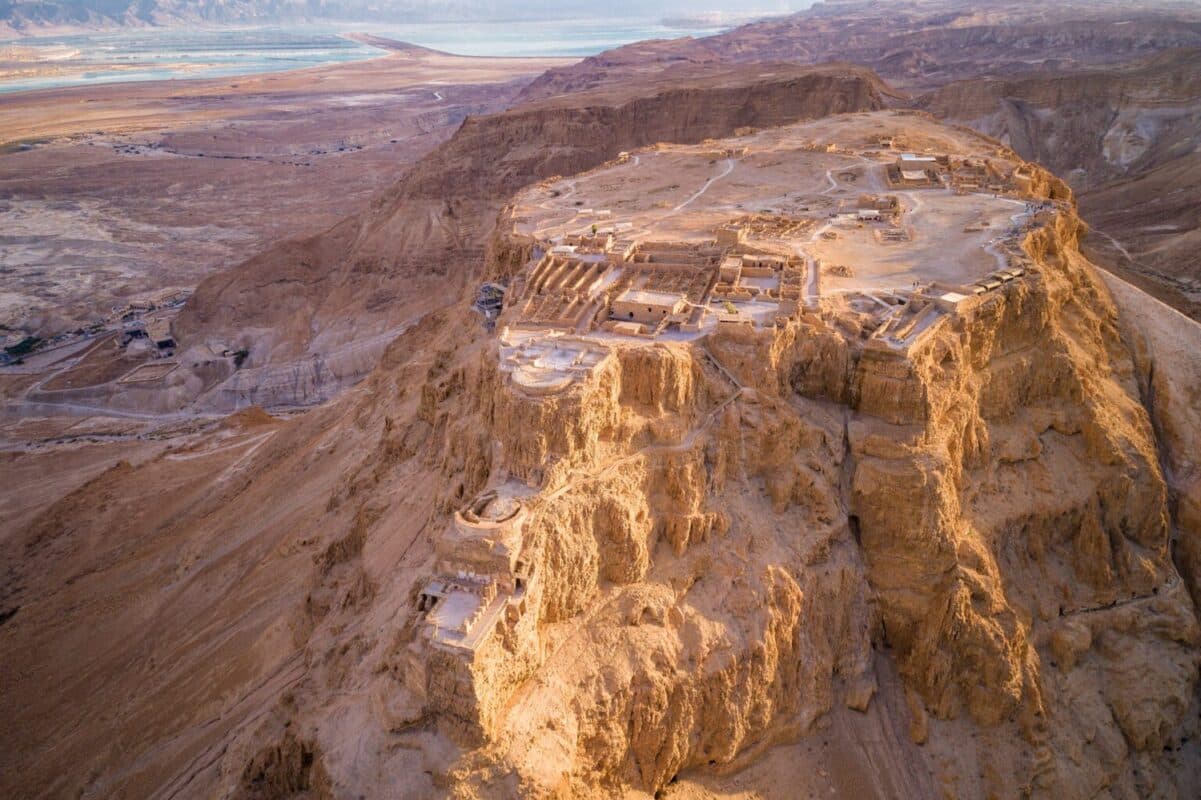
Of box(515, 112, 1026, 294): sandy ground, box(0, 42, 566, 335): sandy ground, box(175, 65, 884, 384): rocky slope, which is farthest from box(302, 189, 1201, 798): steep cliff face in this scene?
box(0, 42, 566, 335): sandy ground

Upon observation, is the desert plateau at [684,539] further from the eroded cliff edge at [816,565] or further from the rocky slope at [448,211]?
the rocky slope at [448,211]

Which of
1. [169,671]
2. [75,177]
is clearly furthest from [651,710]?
[75,177]

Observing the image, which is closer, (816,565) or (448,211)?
(816,565)

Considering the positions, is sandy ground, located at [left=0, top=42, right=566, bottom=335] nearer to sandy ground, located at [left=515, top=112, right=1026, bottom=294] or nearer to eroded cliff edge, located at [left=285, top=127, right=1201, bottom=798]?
sandy ground, located at [left=515, top=112, right=1026, bottom=294]

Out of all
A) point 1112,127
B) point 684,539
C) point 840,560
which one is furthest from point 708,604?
point 1112,127

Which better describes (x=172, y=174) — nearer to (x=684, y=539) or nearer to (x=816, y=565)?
(x=684, y=539)

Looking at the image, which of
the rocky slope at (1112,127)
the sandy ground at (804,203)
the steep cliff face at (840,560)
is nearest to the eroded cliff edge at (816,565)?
the steep cliff face at (840,560)

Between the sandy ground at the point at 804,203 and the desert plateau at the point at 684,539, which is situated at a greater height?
the sandy ground at the point at 804,203
